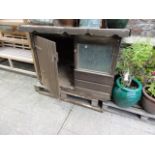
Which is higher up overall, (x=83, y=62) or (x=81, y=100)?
(x=83, y=62)

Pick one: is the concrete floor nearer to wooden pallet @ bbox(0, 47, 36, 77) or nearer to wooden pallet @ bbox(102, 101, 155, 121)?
wooden pallet @ bbox(102, 101, 155, 121)

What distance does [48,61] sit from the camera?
172 centimetres

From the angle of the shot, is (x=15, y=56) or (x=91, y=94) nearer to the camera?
(x=91, y=94)

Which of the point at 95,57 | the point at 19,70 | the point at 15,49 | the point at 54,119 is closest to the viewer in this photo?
the point at 95,57

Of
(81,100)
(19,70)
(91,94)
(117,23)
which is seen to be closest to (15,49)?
(19,70)

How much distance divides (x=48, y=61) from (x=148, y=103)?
1327mm

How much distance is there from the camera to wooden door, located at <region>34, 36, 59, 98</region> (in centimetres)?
159

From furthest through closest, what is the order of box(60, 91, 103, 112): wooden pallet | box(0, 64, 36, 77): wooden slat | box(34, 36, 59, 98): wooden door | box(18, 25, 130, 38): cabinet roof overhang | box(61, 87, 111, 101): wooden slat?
box(0, 64, 36, 77): wooden slat → box(60, 91, 103, 112): wooden pallet → box(61, 87, 111, 101): wooden slat → box(34, 36, 59, 98): wooden door → box(18, 25, 130, 38): cabinet roof overhang

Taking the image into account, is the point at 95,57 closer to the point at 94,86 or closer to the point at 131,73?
the point at 94,86

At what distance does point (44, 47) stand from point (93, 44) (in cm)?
59

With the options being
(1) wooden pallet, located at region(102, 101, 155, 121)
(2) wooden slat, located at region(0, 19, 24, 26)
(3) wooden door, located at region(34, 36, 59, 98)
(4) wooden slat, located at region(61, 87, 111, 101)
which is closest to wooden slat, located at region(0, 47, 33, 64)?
(2) wooden slat, located at region(0, 19, 24, 26)

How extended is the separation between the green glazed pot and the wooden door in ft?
2.56

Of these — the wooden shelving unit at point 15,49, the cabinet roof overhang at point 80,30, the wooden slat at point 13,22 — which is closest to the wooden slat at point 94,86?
the cabinet roof overhang at point 80,30
